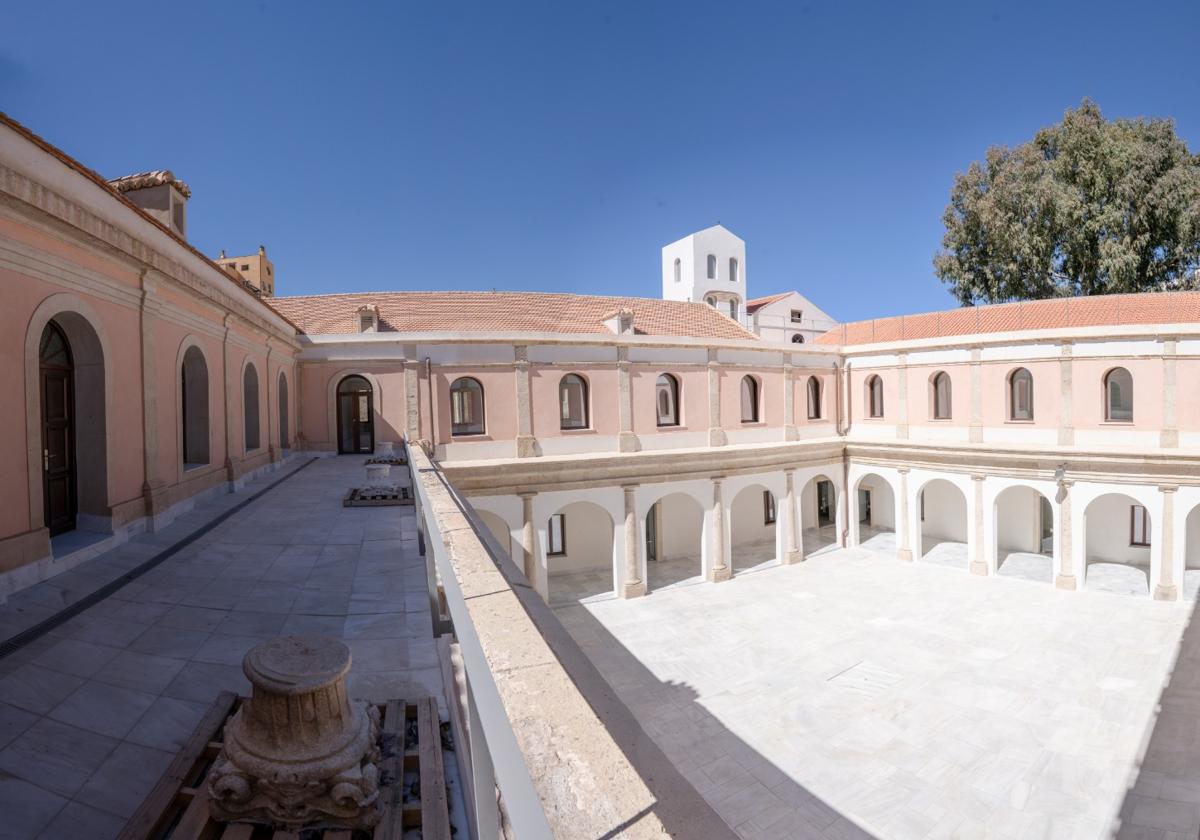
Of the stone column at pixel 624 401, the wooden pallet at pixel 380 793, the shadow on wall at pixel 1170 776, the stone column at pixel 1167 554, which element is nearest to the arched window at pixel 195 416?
the wooden pallet at pixel 380 793

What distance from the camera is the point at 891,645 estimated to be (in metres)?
13.7

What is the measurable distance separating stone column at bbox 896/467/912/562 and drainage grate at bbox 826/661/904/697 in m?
9.10

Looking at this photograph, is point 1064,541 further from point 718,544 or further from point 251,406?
point 251,406

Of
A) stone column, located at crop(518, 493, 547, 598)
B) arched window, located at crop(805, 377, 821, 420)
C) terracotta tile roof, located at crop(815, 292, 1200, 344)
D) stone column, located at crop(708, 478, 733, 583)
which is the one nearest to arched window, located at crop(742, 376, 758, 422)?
arched window, located at crop(805, 377, 821, 420)

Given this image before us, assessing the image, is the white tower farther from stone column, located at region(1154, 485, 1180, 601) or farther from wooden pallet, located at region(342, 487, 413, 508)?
wooden pallet, located at region(342, 487, 413, 508)

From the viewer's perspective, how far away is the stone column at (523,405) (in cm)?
1712

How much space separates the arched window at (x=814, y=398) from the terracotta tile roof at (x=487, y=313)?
286cm

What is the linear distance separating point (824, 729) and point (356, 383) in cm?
1497

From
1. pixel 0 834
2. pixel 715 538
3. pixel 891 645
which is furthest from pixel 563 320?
pixel 0 834

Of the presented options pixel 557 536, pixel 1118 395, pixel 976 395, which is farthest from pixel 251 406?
pixel 1118 395

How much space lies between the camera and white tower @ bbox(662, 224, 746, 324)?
3592 cm

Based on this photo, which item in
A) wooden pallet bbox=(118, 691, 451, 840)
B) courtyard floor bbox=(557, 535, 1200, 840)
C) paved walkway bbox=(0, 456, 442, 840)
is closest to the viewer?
wooden pallet bbox=(118, 691, 451, 840)

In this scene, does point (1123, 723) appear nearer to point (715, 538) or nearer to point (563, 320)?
point (715, 538)

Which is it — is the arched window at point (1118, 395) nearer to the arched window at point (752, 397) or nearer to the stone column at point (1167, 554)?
the stone column at point (1167, 554)
